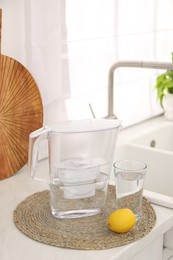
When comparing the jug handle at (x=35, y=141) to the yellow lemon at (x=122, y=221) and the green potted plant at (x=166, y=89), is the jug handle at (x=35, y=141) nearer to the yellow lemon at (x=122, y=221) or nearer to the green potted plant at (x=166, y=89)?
the yellow lemon at (x=122, y=221)

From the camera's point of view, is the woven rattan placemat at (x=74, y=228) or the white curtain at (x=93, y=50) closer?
the woven rattan placemat at (x=74, y=228)

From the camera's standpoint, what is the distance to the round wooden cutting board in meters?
1.33

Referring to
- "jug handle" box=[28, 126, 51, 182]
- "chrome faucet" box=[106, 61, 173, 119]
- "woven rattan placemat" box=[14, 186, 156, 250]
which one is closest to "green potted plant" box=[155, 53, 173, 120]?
"chrome faucet" box=[106, 61, 173, 119]

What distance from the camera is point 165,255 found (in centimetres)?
116

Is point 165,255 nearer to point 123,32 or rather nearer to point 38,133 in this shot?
point 38,133

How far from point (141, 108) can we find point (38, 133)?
1005mm

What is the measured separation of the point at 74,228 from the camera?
1054 mm

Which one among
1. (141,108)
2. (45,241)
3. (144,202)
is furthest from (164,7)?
(45,241)

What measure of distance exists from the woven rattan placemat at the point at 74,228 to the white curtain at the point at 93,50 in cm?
48

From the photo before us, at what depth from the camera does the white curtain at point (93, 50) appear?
1.48 m

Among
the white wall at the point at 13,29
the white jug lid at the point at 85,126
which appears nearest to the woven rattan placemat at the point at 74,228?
the white jug lid at the point at 85,126

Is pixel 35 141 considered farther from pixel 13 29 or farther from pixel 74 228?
pixel 13 29

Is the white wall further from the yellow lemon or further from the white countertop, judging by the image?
the yellow lemon

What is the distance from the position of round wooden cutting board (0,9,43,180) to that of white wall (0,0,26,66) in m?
0.07
